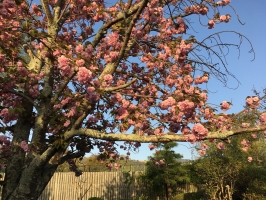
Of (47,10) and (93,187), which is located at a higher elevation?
(47,10)

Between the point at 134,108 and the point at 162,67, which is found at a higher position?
the point at 162,67

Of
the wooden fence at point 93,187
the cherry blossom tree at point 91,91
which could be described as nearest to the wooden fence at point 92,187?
the wooden fence at point 93,187

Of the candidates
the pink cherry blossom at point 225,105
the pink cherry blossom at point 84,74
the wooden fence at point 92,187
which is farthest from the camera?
the wooden fence at point 92,187

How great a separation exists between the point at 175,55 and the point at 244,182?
1123cm

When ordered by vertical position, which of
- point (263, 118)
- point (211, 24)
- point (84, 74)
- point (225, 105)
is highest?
point (211, 24)

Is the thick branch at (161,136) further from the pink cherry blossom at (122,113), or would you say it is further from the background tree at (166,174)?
the background tree at (166,174)

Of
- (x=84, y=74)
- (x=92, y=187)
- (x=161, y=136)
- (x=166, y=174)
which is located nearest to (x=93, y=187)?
(x=92, y=187)

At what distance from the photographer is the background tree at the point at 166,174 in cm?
1583

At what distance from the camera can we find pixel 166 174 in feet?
51.9

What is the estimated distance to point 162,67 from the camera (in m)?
6.14

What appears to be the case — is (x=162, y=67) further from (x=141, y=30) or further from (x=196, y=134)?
(x=196, y=134)

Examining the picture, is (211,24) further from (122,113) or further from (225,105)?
(122,113)

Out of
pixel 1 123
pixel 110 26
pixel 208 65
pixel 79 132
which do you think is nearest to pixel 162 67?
pixel 208 65

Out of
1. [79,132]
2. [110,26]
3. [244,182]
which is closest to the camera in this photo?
[79,132]
